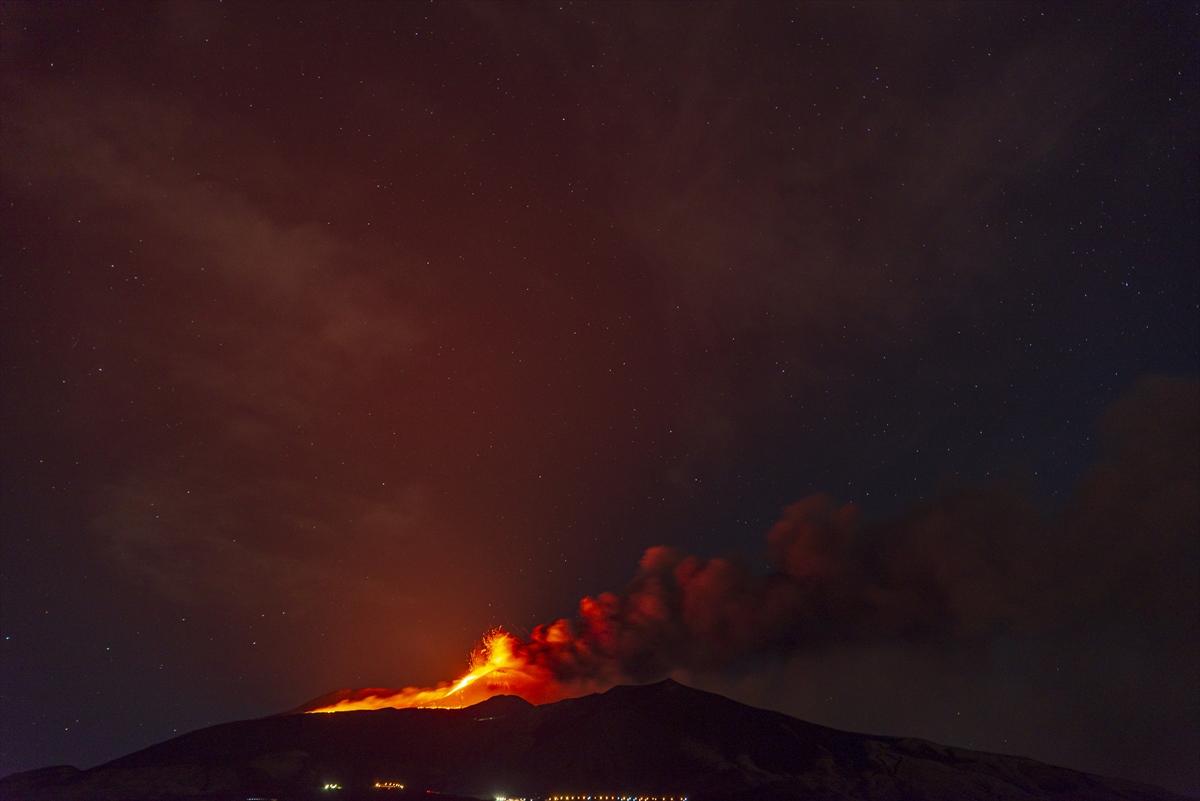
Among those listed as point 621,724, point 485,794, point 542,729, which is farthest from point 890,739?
point 485,794

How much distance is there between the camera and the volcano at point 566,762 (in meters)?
146

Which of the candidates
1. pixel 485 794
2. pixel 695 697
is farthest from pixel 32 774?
pixel 695 697

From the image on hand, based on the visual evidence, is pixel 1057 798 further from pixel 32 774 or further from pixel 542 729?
pixel 32 774

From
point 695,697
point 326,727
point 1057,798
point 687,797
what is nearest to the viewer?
point 687,797

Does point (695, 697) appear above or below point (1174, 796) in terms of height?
above

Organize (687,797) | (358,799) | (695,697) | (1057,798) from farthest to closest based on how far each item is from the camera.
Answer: (695,697)
(1057,798)
(687,797)
(358,799)

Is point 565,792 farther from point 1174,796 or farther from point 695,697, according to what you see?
point 1174,796

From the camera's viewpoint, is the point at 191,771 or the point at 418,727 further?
the point at 418,727

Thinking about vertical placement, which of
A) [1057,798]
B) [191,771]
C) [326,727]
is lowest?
[1057,798]

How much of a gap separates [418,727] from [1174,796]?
455 ft

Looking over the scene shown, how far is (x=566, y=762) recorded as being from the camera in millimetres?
160750

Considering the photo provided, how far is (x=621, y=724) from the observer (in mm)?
173625

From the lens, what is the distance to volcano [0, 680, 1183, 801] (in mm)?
145750

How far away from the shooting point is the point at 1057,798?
155m
